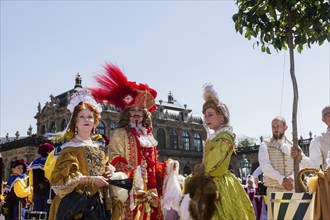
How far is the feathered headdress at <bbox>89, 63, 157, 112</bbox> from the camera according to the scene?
16.9ft

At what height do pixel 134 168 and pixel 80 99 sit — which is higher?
pixel 80 99

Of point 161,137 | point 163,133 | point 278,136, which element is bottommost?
point 278,136

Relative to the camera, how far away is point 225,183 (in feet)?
14.1

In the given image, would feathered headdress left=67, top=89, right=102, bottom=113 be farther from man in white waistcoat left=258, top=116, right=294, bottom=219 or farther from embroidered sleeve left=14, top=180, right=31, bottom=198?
embroidered sleeve left=14, top=180, right=31, bottom=198

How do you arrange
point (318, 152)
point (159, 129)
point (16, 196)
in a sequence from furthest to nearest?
point (159, 129)
point (16, 196)
point (318, 152)

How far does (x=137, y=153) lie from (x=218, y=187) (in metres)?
1.05

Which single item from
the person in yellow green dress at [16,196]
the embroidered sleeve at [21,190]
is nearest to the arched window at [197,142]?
the person in yellow green dress at [16,196]

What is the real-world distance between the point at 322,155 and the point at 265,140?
735 mm

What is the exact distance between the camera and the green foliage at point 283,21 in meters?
5.77

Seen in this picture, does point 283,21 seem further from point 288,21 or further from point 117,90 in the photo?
point 117,90

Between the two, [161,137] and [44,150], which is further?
[161,137]

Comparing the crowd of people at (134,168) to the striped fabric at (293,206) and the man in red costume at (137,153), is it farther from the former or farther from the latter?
the striped fabric at (293,206)

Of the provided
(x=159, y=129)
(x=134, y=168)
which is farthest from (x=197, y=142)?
(x=134, y=168)

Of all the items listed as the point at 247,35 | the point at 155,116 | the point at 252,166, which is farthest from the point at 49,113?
the point at 247,35
